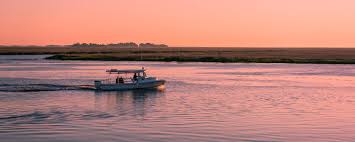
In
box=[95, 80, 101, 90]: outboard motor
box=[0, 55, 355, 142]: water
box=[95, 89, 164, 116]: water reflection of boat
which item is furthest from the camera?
box=[95, 80, 101, 90]: outboard motor

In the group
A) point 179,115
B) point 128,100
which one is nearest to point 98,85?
point 128,100

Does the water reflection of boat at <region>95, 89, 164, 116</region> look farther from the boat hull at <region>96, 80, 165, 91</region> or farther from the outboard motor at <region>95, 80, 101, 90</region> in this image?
the outboard motor at <region>95, 80, 101, 90</region>

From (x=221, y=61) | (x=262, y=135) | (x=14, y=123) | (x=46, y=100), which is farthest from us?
(x=221, y=61)

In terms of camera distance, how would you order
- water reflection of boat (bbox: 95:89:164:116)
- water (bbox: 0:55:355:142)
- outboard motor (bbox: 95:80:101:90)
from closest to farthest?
1. water (bbox: 0:55:355:142)
2. water reflection of boat (bbox: 95:89:164:116)
3. outboard motor (bbox: 95:80:101:90)

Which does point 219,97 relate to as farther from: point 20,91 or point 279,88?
point 20,91

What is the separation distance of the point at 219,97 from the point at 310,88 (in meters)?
11.7

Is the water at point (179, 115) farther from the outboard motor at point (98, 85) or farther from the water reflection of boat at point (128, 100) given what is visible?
the outboard motor at point (98, 85)

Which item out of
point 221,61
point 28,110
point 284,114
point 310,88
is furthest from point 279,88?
point 221,61

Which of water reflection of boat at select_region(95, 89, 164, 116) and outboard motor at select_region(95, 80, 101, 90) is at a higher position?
outboard motor at select_region(95, 80, 101, 90)

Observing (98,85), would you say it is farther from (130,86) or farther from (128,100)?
(128,100)

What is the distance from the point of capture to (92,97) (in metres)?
41.2

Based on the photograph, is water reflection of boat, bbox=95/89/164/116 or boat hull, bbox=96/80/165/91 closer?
water reflection of boat, bbox=95/89/164/116

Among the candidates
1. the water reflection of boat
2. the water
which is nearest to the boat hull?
the water reflection of boat

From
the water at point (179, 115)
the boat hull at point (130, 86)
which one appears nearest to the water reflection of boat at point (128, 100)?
the water at point (179, 115)
